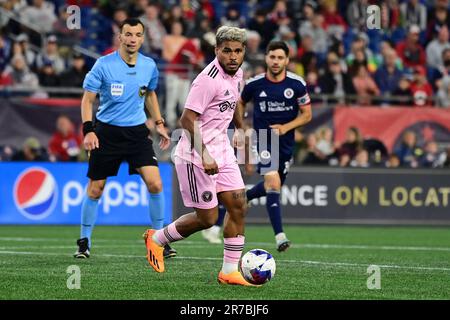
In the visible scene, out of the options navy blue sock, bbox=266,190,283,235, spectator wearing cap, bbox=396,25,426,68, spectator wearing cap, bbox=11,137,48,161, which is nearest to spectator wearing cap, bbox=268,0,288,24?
spectator wearing cap, bbox=396,25,426,68

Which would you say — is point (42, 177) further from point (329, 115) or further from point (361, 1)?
point (361, 1)

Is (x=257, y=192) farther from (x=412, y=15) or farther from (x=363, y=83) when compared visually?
(x=412, y=15)

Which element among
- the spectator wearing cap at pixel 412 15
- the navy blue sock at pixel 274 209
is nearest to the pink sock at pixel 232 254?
the navy blue sock at pixel 274 209

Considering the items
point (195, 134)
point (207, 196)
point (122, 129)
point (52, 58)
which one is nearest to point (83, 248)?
point (122, 129)

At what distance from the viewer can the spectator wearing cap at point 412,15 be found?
25.0m

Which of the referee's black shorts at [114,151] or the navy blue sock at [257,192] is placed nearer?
the referee's black shorts at [114,151]

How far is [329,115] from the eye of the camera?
67.2 ft

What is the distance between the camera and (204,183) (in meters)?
9.54

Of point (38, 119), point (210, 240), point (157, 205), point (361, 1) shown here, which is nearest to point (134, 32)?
point (157, 205)

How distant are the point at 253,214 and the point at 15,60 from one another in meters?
5.30

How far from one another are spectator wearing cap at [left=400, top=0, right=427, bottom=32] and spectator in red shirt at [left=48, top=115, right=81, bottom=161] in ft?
→ 29.7

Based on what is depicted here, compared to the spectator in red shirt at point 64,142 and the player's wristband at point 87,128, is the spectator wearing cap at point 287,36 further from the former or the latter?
the player's wristband at point 87,128

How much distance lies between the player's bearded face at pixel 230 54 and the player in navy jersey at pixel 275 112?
423 cm

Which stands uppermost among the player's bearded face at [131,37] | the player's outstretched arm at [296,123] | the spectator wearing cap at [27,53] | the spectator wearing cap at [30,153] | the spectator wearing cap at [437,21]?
the spectator wearing cap at [437,21]
